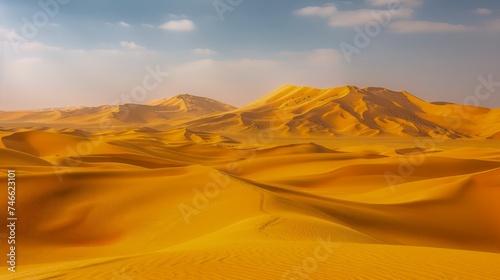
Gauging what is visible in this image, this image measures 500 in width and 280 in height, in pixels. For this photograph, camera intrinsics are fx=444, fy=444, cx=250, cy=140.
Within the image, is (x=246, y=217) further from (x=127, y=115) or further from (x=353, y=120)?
(x=127, y=115)

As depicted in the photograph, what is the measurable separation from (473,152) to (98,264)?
1499 inches

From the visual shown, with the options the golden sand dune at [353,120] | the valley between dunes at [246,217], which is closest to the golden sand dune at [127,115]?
the golden sand dune at [353,120]

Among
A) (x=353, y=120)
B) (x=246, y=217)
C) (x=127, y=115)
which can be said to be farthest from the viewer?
(x=127, y=115)

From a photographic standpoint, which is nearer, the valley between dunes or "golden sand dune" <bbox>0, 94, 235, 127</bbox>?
the valley between dunes

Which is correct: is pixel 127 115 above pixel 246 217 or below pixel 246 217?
above

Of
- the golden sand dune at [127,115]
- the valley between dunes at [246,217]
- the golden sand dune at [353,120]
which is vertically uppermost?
the golden sand dune at [127,115]

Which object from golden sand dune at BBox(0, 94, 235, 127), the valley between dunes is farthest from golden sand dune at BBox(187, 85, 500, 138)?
the valley between dunes

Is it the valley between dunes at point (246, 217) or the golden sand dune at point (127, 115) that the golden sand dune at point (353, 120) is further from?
the valley between dunes at point (246, 217)

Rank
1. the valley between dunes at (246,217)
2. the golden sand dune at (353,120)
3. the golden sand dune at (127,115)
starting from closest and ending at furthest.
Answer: the valley between dunes at (246,217), the golden sand dune at (353,120), the golden sand dune at (127,115)

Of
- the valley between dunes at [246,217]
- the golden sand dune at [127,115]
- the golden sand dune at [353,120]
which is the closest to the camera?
the valley between dunes at [246,217]

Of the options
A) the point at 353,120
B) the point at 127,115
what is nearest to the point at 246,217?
the point at 353,120

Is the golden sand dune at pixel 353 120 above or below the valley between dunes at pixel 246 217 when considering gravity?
above

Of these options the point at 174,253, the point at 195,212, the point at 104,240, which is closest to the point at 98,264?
the point at 174,253

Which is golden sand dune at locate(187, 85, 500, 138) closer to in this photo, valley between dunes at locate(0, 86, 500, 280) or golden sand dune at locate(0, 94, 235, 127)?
golden sand dune at locate(0, 94, 235, 127)
